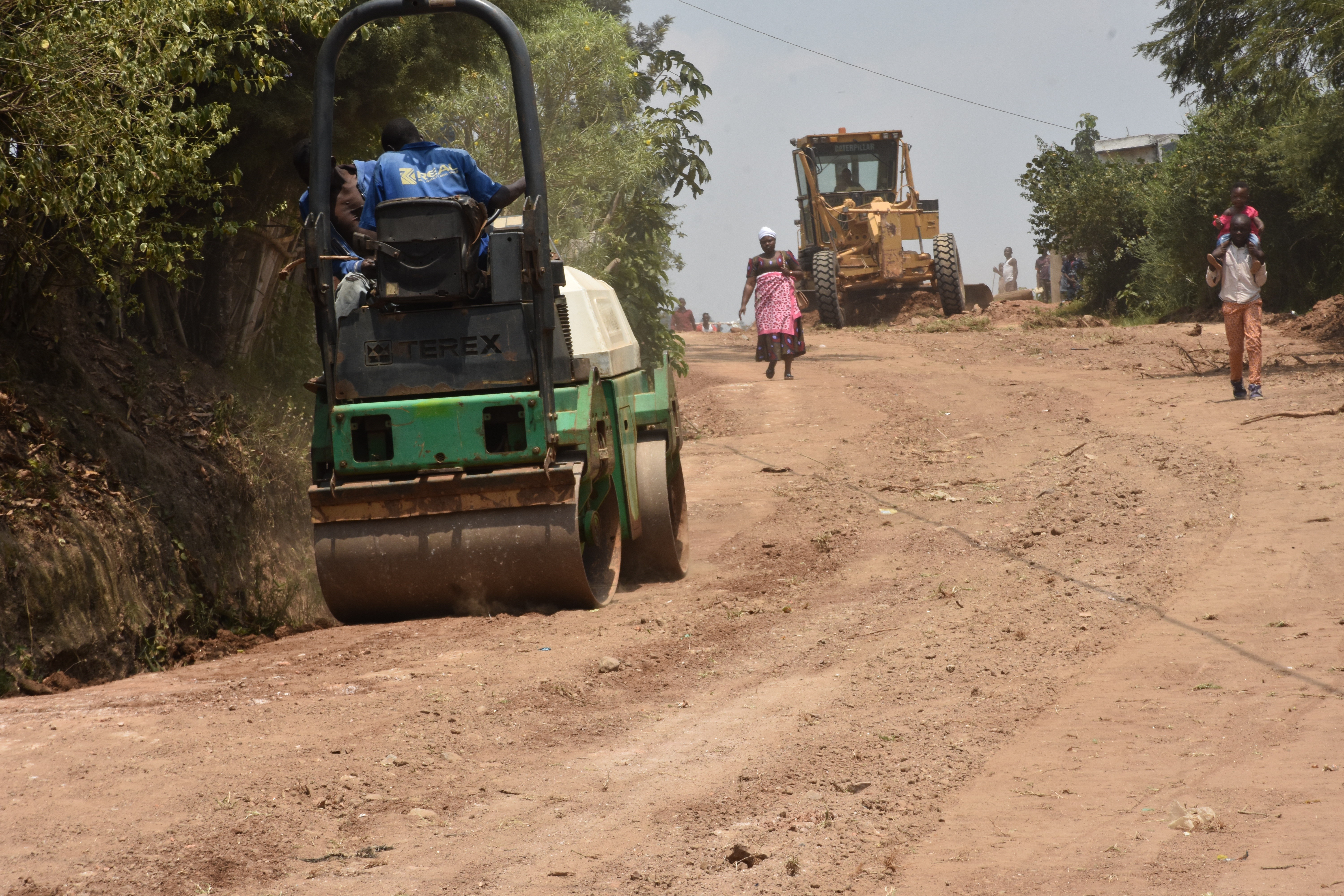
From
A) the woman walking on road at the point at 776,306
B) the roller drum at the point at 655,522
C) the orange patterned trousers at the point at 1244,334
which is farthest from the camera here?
the woman walking on road at the point at 776,306

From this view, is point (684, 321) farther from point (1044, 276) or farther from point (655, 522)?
point (655, 522)

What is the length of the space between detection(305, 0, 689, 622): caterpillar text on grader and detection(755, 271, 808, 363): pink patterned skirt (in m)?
11.2

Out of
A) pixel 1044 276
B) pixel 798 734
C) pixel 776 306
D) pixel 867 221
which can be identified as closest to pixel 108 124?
pixel 798 734

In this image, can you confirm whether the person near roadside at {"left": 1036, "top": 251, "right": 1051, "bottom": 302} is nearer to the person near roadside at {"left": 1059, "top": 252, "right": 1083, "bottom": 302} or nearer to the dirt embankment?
the person near roadside at {"left": 1059, "top": 252, "right": 1083, "bottom": 302}

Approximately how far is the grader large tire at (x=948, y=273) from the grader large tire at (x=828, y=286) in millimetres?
2119

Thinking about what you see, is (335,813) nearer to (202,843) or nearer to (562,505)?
(202,843)

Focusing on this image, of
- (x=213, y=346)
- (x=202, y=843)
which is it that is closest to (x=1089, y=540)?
(x=202, y=843)

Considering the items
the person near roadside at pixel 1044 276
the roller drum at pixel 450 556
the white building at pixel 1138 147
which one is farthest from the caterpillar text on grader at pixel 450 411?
the white building at pixel 1138 147

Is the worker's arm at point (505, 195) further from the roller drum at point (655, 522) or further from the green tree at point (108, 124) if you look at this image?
the roller drum at point (655, 522)

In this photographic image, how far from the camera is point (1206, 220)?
23266 millimetres

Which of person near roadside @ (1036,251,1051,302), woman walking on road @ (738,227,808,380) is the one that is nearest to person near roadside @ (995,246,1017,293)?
person near roadside @ (1036,251,1051,302)

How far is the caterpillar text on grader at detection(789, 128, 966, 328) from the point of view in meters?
26.0

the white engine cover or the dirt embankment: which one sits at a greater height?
the white engine cover

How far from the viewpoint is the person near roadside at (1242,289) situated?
40.0ft
